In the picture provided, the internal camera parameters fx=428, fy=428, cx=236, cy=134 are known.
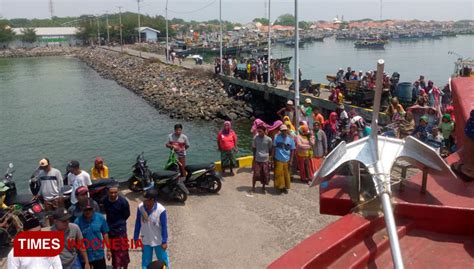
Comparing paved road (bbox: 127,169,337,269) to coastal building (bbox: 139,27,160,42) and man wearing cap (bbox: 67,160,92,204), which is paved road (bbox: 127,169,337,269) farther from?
coastal building (bbox: 139,27,160,42)

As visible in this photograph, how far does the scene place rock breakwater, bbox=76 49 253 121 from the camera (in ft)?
85.7

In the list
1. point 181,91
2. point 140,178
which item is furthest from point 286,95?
point 140,178

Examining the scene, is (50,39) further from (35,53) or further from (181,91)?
(181,91)

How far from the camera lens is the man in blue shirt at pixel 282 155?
831cm

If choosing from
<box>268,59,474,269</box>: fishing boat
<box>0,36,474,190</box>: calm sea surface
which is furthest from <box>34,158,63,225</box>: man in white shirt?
<box>0,36,474,190</box>: calm sea surface

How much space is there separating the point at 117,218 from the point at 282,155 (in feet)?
12.4

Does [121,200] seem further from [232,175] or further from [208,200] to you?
[232,175]

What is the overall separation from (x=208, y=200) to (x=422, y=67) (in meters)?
51.6

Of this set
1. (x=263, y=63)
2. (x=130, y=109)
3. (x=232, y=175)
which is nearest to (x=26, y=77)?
(x=130, y=109)

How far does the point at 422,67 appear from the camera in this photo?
175 feet

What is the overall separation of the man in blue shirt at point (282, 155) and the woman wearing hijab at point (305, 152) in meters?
0.61

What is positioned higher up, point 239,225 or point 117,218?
point 117,218

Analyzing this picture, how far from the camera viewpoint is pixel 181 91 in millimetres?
31125

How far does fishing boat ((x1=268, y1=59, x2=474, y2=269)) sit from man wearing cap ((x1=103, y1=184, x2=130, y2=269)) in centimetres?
305
